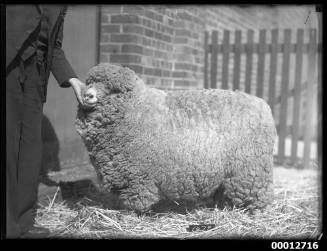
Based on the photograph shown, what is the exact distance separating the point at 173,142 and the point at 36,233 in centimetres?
116

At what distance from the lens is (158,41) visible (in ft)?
15.0

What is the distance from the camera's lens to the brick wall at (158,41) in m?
4.19

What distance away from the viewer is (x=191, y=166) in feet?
9.59

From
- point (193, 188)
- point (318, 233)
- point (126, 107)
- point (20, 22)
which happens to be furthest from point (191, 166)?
point (20, 22)

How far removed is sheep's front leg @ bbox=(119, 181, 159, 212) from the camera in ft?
9.43

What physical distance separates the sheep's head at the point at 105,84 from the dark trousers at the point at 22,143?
365mm

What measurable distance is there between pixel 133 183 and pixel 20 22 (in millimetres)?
1343

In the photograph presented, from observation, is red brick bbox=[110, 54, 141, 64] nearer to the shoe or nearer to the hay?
the hay

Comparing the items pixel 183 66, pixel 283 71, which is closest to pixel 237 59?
pixel 283 71

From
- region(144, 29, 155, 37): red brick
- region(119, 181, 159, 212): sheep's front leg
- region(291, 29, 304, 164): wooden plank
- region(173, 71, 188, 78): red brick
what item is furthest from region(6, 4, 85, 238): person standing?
region(291, 29, 304, 164): wooden plank

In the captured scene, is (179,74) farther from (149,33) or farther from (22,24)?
(22,24)

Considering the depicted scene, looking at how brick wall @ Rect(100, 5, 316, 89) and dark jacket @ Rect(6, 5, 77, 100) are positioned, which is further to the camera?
brick wall @ Rect(100, 5, 316, 89)

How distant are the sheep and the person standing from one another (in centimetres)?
28
